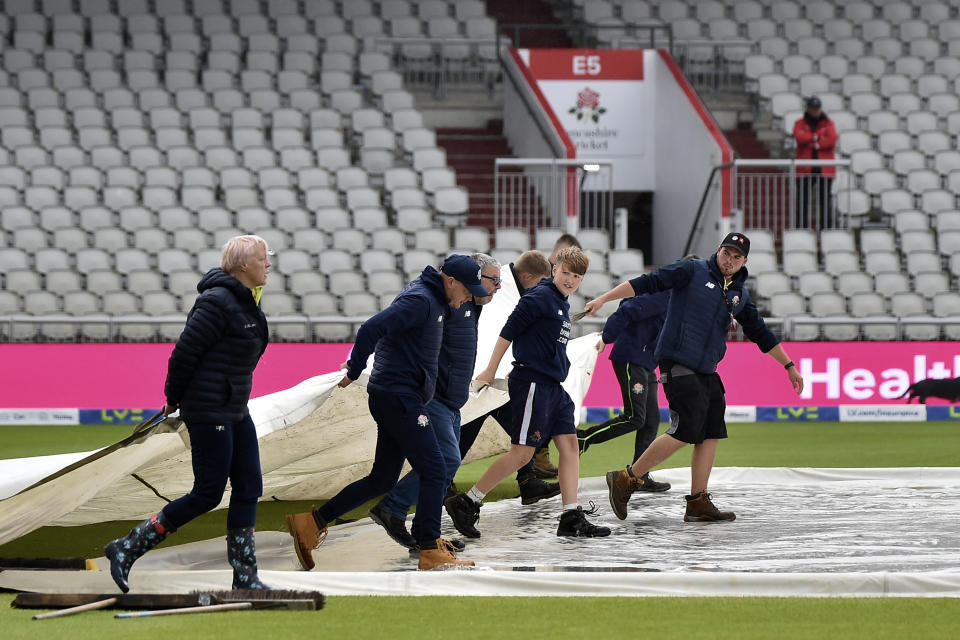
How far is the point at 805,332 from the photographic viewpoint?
1636 centimetres

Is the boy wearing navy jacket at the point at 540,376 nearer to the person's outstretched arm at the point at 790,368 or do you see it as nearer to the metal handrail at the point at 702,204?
the person's outstretched arm at the point at 790,368

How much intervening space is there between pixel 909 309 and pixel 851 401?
252cm

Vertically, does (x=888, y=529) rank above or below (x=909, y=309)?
below

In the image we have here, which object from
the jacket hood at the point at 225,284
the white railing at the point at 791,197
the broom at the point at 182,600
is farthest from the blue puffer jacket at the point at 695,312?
the white railing at the point at 791,197

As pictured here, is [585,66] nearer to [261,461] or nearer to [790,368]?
[790,368]

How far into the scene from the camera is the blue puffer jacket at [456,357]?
6.95 meters

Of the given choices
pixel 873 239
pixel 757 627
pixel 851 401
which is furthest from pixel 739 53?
pixel 757 627

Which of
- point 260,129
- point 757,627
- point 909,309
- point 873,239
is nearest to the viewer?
point 757,627

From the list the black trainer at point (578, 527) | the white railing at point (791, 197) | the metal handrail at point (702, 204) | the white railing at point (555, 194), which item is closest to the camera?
the black trainer at point (578, 527)

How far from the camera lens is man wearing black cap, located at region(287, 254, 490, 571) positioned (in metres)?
6.43

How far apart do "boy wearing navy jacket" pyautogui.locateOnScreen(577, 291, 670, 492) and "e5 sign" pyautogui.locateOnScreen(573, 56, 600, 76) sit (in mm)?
13524

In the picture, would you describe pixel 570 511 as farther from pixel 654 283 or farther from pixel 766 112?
pixel 766 112

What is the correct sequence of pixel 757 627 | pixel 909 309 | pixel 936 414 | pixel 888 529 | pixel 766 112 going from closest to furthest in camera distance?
pixel 757 627, pixel 888 529, pixel 936 414, pixel 909 309, pixel 766 112

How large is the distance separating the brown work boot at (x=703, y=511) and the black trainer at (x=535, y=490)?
117 cm
